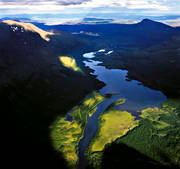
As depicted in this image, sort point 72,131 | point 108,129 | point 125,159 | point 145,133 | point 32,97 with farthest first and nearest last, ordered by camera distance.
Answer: point 32,97 → point 72,131 → point 108,129 → point 145,133 → point 125,159

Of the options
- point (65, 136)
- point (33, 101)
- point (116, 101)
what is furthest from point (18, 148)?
point (116, 101)

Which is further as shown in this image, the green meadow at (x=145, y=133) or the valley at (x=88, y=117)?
the green meadow at (x=145, y=133)

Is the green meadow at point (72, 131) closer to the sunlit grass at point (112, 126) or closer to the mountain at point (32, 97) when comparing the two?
the mountain at point (32, 97)

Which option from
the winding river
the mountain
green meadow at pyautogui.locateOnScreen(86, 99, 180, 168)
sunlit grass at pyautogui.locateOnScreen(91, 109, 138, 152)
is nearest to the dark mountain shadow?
green meadow at pyautogui.locateOnScreen(86, 99, 180, 168)

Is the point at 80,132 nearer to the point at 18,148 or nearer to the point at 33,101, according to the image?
the point at 18,148

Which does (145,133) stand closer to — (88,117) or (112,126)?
(112,126)

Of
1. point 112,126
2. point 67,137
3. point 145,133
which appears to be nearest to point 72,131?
point 67,137

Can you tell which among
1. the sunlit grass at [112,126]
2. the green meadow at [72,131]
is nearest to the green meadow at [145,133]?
the sunlit grass at [112,126]

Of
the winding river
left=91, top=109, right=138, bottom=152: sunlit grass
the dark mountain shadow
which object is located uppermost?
the dark mountain shadow

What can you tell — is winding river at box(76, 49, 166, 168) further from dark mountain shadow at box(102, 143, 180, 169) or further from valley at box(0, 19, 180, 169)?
dark mountain shadow at box(102, 143, 180, 169)
